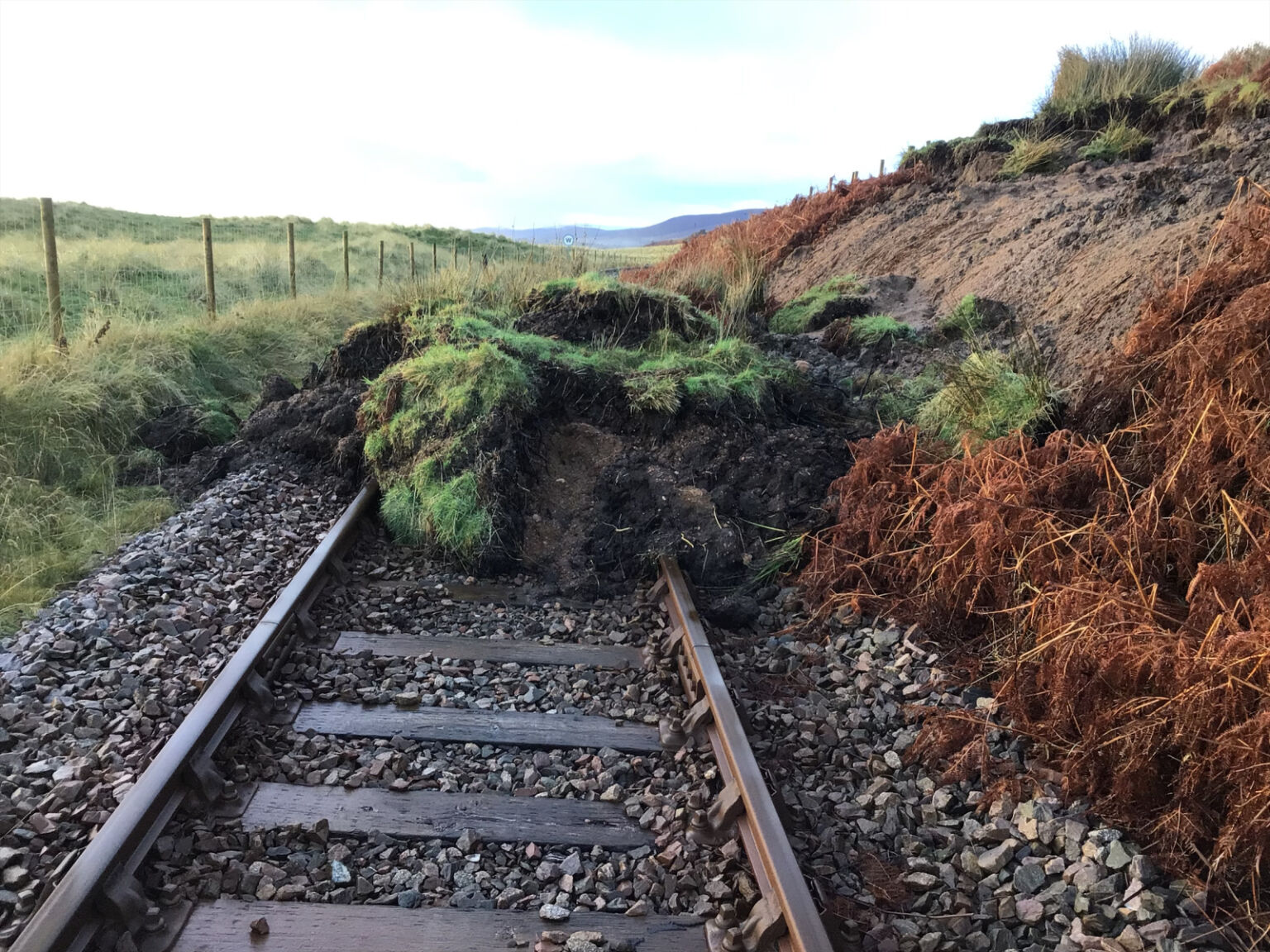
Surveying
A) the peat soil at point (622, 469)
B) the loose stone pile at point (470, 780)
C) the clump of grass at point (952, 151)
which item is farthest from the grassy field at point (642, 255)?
the loose stone pile at point (470, 780)

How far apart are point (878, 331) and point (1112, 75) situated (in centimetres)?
999

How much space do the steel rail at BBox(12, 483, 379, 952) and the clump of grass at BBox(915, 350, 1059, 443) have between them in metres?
4.42

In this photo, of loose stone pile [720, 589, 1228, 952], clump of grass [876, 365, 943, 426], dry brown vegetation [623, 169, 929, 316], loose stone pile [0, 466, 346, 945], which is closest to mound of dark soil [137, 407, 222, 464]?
loose stone pile [0, 466, 346, 945]

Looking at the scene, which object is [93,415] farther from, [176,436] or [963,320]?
[963,320]

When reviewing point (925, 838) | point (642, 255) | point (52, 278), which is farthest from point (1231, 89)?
point (642, 255)

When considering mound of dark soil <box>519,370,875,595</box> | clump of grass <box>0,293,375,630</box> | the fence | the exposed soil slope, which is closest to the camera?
clump of grass <box>0,293,375,630</box>

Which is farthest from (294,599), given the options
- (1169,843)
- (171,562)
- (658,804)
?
(1169,843)

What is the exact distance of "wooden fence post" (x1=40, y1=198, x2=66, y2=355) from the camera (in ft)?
27.7

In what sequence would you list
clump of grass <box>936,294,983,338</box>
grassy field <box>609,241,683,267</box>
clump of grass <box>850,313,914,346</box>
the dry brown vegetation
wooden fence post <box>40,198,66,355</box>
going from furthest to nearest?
grassy field <box>609,241,683,267</box>
the dry brown vegetation
clump of grass <box>850,313,914,346</box>
wooden fence post <box>40,198,66,355</box>
clump of grass <box>936,294,983,338</box>

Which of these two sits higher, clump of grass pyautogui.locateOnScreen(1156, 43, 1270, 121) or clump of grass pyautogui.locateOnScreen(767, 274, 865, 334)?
clump of grass pyautogui.locateOnScreen(1156, 43, 1270, 121)

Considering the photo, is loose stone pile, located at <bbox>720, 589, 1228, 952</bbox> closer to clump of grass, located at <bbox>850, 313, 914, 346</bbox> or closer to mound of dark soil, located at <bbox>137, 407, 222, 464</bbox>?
clump of grass, located at <bbox>850, 313, 914, 346</bbox>

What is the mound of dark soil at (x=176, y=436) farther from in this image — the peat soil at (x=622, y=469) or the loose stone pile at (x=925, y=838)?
the loose stone pile at (x=925, y=838)

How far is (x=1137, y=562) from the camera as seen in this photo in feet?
12.3

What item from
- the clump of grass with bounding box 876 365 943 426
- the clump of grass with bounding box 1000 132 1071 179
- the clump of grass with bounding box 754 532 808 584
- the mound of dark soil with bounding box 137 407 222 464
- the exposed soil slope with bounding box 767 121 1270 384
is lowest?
the clump of grass with bounding box 754 532 808 584
